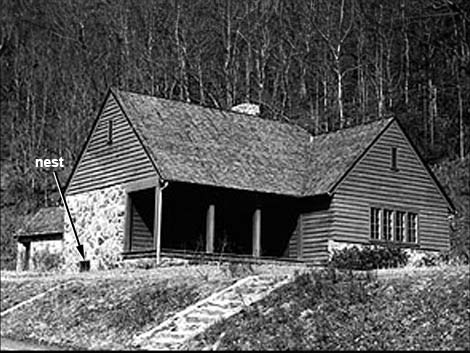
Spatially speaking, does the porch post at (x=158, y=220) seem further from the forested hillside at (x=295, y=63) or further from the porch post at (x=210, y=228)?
the forested hillside at (x=295, y=63)

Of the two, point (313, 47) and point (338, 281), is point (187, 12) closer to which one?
point (313, 47)

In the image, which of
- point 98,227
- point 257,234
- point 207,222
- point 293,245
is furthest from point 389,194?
point 98,227

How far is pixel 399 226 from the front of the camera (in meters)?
33.8

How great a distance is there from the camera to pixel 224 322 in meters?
15.6

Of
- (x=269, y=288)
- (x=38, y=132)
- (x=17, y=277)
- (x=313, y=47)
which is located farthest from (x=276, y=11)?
(x=269, y=288)

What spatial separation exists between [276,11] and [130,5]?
29.8 feet

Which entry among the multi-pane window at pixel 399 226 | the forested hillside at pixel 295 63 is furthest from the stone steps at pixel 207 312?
the forested hillside at pixel 295 63

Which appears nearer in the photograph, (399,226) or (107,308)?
(107,308)

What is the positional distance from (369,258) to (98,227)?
33.7 ft

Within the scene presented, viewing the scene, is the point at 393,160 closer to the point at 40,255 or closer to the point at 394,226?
the point at 394,226

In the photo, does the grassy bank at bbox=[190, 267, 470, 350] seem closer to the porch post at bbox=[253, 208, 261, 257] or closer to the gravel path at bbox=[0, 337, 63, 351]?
the gravel path at bbox=[0, 337, 63, 351]

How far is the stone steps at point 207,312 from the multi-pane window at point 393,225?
1539 cm

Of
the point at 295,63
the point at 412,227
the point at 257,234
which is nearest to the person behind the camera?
the point at 257,234

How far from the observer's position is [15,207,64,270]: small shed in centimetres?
4075
